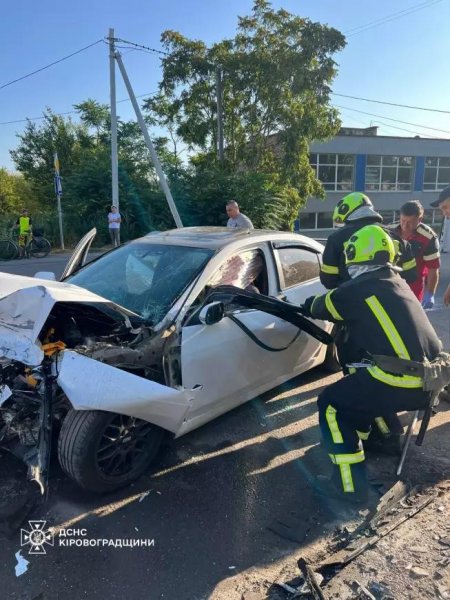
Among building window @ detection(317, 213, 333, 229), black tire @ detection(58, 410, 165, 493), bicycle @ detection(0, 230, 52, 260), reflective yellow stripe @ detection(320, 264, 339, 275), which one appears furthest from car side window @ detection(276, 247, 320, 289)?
building window @ detection(317, 213, 333, 229)

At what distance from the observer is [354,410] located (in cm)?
284

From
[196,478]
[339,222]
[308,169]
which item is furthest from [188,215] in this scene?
[196,478]

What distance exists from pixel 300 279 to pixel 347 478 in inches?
75.9

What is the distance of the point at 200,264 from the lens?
3463 millimetres

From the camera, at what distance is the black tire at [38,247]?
15062mm

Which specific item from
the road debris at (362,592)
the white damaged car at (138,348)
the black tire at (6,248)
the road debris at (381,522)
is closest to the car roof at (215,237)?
the white damaged car at (138,348)

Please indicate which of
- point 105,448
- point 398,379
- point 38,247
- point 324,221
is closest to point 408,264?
point 398,379

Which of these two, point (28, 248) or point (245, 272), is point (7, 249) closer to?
point (28, 248)

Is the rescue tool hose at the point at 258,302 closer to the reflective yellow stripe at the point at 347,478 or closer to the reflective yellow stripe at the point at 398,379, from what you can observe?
the reflective yellow stripe at the point at 398,379

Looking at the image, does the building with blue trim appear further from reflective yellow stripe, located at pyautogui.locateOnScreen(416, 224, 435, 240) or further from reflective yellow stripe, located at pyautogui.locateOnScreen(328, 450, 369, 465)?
reflective yellow stripe, located at pyautogui.locateOnScreen(328, 450, 369, 465)

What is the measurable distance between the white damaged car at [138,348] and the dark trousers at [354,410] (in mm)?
729

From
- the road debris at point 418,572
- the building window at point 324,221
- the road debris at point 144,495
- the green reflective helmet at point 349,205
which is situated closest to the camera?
the road debris at point 418,572

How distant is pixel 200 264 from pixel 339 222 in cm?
136

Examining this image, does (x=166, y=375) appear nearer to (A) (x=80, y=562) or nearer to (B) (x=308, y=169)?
(A) (x=80, y=562)
